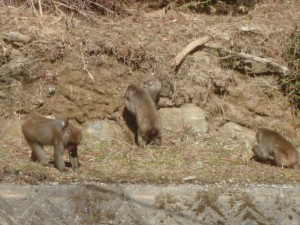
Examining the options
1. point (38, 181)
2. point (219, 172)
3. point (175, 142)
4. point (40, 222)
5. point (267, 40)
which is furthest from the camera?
point (267, 40)

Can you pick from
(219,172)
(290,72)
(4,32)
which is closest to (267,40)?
(290,72)

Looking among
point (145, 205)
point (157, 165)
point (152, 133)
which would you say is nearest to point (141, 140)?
point (152, 133)

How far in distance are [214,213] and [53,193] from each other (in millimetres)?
2198

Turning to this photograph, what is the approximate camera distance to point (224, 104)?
491 inches

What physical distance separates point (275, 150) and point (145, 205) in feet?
8.82

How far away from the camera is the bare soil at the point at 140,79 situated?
1152 cm

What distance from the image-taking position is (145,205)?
29.5 ft

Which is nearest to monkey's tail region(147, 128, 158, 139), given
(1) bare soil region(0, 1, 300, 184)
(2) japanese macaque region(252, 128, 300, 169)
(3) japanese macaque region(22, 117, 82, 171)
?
(1) bare soil region(0, 1, 300, 184)

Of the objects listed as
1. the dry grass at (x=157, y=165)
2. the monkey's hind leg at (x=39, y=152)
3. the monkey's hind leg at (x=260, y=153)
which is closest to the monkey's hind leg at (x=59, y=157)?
the dry grass at (x=157, y=165)

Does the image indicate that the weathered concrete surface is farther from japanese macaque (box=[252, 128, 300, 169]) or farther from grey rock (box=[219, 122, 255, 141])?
grey rock (box=[219, 122, 255, 141])

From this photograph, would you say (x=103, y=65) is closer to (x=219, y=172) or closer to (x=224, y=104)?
(x=224, y=104)

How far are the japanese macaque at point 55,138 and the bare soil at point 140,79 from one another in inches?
32.1

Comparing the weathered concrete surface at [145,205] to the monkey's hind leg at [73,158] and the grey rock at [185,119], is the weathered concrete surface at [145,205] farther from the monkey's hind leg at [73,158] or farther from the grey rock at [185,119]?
the grey rock at [185,119]

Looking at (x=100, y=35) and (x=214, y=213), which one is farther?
(x=100, y=35)
